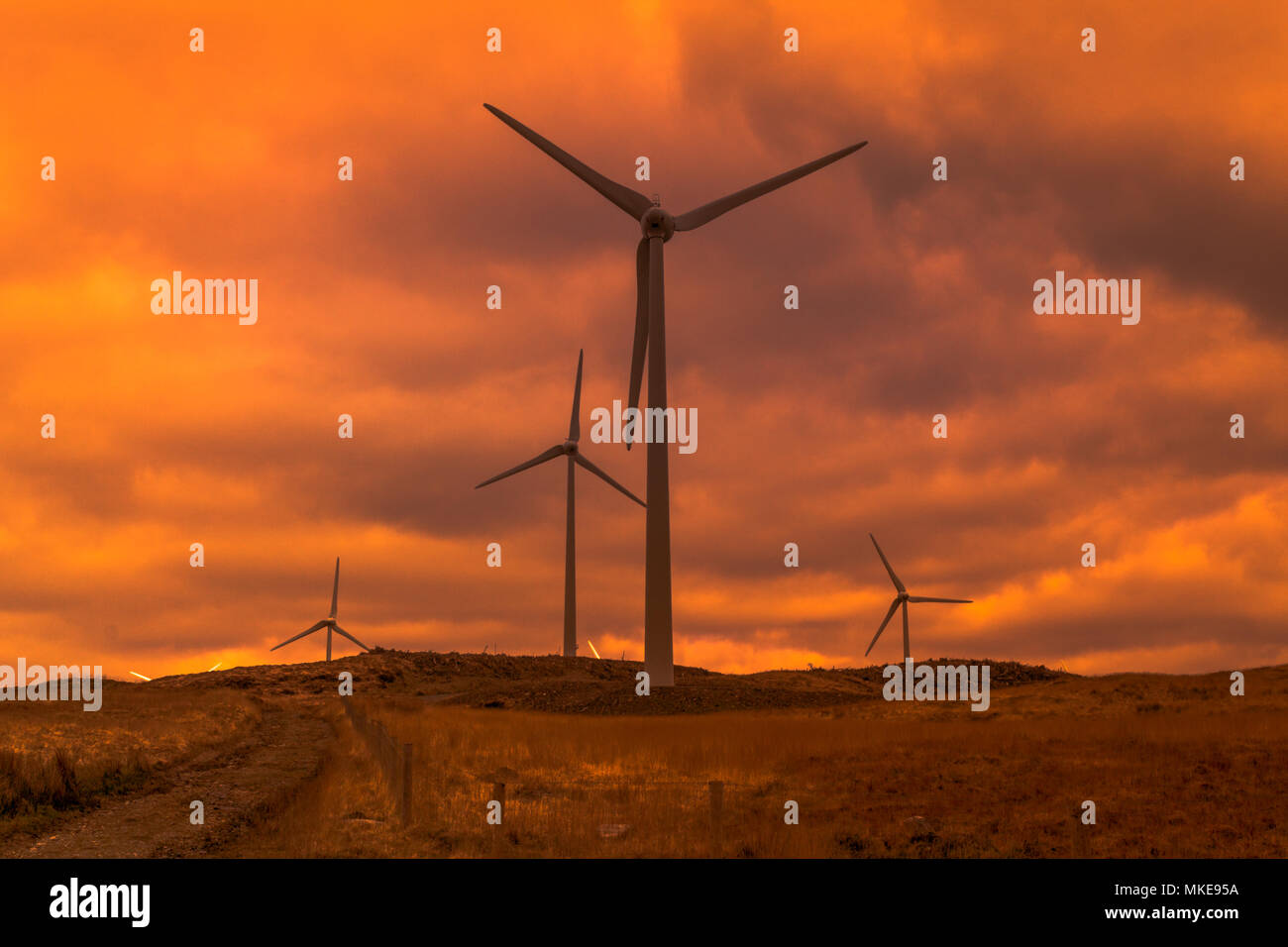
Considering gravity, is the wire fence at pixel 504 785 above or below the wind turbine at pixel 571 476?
below

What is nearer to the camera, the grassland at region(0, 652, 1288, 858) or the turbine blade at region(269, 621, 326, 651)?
the grassland at region(0, 652, 1288, 858)

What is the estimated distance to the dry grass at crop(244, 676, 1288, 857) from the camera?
2314 cm

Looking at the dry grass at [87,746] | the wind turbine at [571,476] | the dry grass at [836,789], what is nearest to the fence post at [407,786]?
the dry grass at [836,789]

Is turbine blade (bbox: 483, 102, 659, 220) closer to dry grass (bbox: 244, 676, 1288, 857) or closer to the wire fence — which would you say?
dry grass (bbox: 244, 676, 1288, 857)

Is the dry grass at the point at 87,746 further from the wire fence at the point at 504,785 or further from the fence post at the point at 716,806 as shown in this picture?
the fence post at the point at 716,806

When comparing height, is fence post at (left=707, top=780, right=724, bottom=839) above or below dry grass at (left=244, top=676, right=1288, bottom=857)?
above

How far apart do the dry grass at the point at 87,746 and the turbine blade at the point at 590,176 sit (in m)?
33.9

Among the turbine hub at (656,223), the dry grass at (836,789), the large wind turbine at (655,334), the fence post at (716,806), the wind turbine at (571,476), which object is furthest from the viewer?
the wind turbine at (571,476)

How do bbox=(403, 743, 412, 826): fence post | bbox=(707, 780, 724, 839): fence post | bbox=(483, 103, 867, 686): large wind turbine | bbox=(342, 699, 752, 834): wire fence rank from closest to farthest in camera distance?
bbox=(707, 780, 724, 839): fence post, bbox=(403, 743, 412, 826): fence post, bbox=(342, 699, 752, 834): wire fence, bbox=(483, 103, 867, 686): large wind turbine

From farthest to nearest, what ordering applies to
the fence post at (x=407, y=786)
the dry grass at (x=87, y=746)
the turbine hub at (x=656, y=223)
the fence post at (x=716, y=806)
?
the turbine hub at (x=656, y=223), the dry grass at (x=87, y=746), the fence post at (x=407, y=786), the fence post at (x=716, y=806)

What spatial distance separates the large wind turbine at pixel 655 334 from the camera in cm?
5706

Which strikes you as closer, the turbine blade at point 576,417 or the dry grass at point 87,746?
the dry grass at point 87,746

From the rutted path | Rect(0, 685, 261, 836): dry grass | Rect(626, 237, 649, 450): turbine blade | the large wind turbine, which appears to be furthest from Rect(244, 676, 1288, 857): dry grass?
Rect(626, 237, 649, 450): turbine blade
